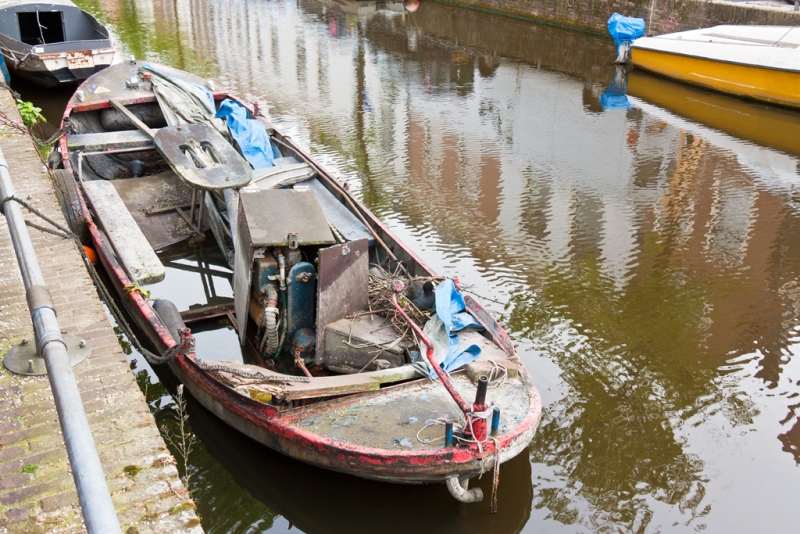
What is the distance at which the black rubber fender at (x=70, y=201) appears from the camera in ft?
27.4

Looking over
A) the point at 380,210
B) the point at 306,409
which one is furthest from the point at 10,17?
the point at 306,409

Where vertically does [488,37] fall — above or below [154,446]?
above

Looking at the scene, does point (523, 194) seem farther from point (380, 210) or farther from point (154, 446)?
point (154, 446)

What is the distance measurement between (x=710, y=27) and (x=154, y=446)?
64.9 ft

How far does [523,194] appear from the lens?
39.1 ft

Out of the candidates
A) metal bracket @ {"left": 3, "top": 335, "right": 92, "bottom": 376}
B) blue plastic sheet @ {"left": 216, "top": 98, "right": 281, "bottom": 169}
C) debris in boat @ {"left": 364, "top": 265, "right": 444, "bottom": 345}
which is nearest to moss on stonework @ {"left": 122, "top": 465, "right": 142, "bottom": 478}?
metal bracket @ {"left": 3, "top": 335, "right": 92, "bottom": 376}

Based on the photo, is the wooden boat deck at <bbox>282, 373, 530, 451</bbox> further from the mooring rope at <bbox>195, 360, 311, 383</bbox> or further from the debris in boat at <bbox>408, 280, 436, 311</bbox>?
the debris in boat at <bbox>408, 280, 436, 311</bbox>

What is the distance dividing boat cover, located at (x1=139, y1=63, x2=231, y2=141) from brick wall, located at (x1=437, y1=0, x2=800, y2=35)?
1454cm

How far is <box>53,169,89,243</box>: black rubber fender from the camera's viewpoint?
8.34 m

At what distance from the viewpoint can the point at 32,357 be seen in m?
4.52

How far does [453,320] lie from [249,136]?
17.7 feet

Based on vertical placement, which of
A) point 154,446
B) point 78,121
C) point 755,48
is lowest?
point 154,446

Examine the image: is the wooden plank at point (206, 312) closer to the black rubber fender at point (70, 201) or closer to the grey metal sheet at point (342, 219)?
the grey metal sheet at point (342, 219)

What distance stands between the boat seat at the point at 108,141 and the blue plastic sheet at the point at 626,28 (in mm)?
14645
